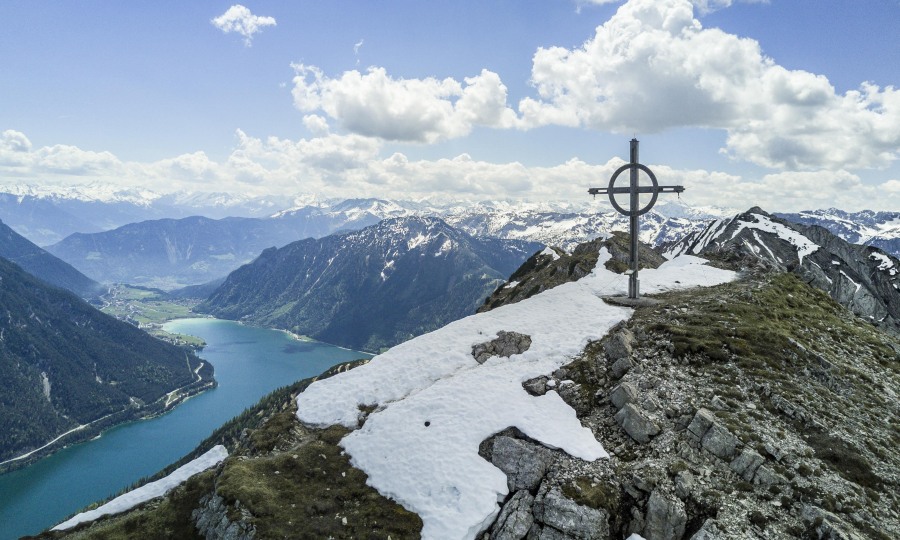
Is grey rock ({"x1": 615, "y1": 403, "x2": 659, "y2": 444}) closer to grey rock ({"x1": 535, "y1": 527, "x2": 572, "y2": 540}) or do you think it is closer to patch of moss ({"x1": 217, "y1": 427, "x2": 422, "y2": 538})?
grey rock ({"x1": 535, "y1": 527, "x2": 572, "y2": 540})

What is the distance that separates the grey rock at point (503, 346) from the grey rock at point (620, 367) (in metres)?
6.22

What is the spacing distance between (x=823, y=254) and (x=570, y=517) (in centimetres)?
12554

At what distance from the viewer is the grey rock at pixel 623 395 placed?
22.6 meters

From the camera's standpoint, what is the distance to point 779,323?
29.2 metres

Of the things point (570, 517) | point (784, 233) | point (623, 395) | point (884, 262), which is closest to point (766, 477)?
point (623, 395)

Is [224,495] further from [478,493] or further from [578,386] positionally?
[578,386]

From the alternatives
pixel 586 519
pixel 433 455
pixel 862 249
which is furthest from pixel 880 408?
pixel 862 249

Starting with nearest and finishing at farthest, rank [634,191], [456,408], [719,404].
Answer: [719,404]
[456,408]
[634,191]

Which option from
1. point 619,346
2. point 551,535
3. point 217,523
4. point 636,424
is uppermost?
point 619,346

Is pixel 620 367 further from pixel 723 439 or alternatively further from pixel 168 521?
pixel 168 521

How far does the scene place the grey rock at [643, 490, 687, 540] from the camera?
646 inches

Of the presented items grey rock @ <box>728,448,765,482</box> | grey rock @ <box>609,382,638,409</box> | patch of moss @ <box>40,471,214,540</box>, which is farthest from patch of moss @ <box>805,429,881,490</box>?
patch of moss @ <box>40,471,214,540</box>

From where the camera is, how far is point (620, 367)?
1009 inches

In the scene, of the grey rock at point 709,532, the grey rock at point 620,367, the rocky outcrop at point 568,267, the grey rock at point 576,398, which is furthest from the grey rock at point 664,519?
the rocky outcrop at point 568,267
